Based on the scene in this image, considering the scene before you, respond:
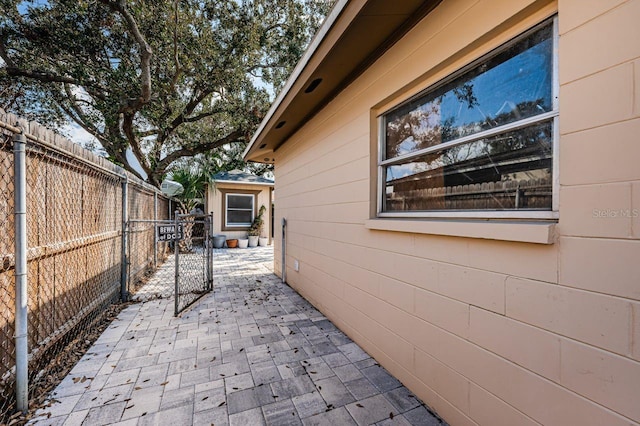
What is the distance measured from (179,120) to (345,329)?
9.62 meters

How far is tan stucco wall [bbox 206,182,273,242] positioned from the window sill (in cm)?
981

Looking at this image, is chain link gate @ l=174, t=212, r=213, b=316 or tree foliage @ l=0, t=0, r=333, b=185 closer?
chain link gate @ l=174, t=212, r=213, b=316

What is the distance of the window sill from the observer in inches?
51.4

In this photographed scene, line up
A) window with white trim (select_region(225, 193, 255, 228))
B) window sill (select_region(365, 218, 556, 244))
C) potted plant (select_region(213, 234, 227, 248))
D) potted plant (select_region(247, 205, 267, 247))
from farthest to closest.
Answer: window with white trim (select_region(225, 193, 255, 228)) < potted plant (select_region(247, 205, 267, 247)) < potted plant (select_region(213, 234, 227, 248)) < window sill (select_region(365, 218, 556, 244))

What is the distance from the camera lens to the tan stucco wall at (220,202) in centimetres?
1094

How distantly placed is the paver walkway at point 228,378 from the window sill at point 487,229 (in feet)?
4.27

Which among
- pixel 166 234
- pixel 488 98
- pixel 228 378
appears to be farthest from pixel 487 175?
pixel 166 234

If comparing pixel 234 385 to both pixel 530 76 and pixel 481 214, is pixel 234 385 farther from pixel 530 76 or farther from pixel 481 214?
pixel 530 76

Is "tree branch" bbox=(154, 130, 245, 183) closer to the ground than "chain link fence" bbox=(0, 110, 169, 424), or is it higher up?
higher up

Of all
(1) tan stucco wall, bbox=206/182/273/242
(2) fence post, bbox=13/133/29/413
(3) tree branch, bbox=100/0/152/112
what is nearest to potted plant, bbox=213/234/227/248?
(1) tan stucco wall, bbox=206/182/273/242

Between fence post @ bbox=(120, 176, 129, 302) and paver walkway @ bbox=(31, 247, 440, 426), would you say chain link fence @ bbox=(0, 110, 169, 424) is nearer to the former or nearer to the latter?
fence post @ bbox=(120, 176, 129, 302)

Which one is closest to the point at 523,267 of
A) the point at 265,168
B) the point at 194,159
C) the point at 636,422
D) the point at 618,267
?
the point at 618,267

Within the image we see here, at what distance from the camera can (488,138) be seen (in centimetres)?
173

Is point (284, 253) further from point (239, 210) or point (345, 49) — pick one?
point (239, 210)
